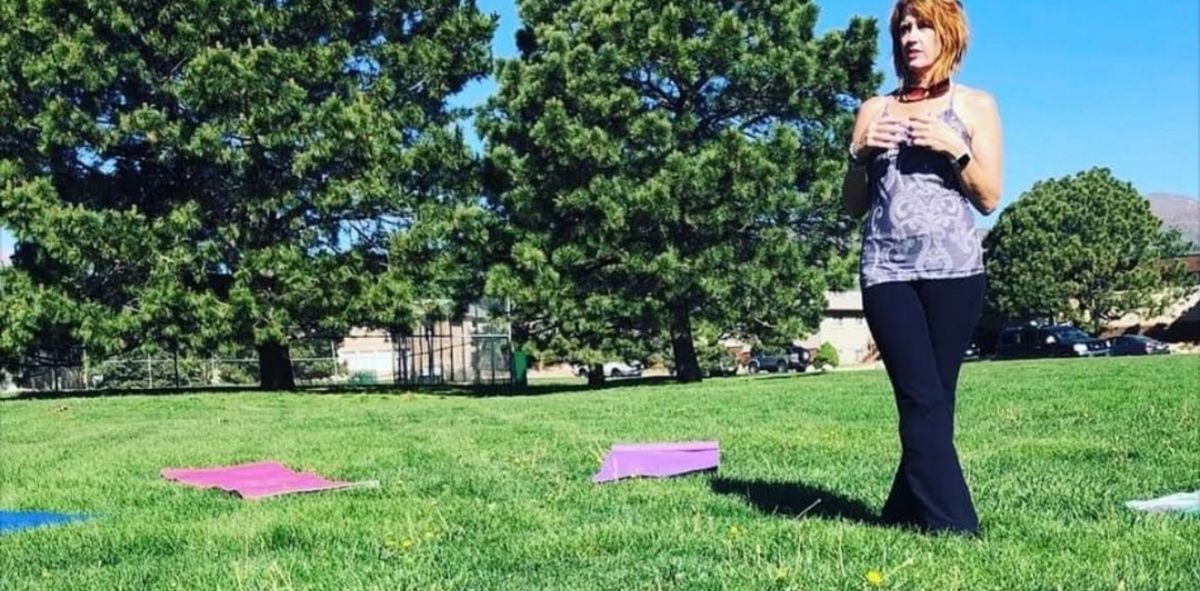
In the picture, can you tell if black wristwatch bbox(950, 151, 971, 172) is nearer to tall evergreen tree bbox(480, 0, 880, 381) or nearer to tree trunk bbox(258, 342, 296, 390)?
tall evergreen tree bbox(480, 0, 880, 381)

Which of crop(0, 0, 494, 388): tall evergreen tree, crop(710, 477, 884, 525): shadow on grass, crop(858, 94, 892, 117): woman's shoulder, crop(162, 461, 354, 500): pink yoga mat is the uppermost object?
crop(0, 0, 494, 388): tall evergreen tree

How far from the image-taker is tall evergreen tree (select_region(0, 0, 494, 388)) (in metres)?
22.0

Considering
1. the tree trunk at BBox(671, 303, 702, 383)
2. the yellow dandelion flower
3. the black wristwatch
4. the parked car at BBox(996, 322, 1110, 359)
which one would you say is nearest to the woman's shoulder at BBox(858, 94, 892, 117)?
the black wristwatch

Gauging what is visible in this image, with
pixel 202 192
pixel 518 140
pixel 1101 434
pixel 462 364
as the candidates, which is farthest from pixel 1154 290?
pixel 1101 434

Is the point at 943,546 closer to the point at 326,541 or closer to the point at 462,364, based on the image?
the point at 326,541

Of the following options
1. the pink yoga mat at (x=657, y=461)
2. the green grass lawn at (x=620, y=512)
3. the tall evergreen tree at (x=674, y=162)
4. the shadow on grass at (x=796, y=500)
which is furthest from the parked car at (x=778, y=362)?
the shadow on grass at (x=796, y=500)

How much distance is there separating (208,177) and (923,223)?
874 inches

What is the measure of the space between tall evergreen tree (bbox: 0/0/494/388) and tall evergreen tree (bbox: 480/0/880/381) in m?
1.83

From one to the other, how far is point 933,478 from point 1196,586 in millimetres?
897

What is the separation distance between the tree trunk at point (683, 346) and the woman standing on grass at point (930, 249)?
854 inches

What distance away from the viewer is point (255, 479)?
647cm

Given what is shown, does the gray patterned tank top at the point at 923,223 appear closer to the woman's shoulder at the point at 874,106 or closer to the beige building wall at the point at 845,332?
the woman's shoulder at the point at 874,106

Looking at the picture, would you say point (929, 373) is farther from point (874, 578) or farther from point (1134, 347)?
point (1134, 347)

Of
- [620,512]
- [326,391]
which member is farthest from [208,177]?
[620,512]
